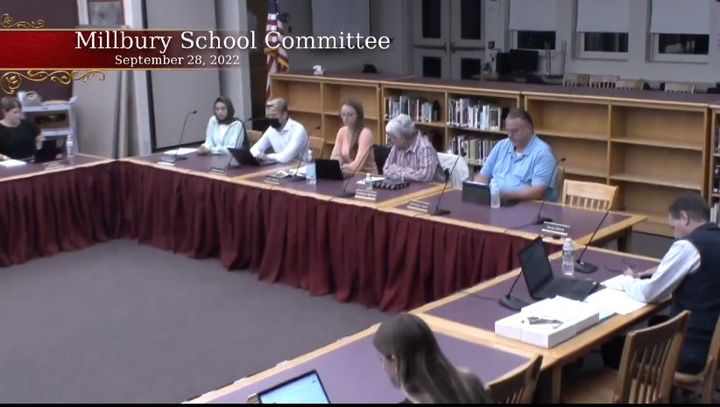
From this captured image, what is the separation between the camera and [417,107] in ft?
27.7

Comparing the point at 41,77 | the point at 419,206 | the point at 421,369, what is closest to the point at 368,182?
the point at 419,206

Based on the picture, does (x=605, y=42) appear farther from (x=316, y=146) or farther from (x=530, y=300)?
(x=530, y=300)

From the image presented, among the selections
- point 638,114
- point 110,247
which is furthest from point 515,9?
point 110,247

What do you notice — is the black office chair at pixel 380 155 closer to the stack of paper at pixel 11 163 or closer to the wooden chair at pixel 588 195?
the wooden chair at pixel 588 195

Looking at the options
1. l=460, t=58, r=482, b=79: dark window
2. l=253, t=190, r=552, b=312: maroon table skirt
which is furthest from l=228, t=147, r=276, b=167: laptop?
l=460, t=58, r=482, b=79: dark window

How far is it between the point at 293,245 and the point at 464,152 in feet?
9.01

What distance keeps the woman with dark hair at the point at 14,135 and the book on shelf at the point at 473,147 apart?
11.7 ft

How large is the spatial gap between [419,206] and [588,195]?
98 centimetres

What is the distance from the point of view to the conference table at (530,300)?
3.14 metres

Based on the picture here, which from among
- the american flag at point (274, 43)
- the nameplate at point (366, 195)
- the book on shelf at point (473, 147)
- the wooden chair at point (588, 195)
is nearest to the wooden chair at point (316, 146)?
the book on shelf at point (473, 147)

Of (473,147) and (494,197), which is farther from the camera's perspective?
(473,147)

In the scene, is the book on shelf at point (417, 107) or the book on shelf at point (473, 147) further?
the book on shelf at point (417, 107)

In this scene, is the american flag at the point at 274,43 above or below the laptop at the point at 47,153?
above

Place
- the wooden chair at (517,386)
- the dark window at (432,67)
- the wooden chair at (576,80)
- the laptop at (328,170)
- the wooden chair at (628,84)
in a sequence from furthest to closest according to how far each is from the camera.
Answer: the dark window at (432,67) → the wooden chair at (576,80) → the wooden chair at (628,84) → the laptop at (328,170) → the wooden chair at (517,386)
